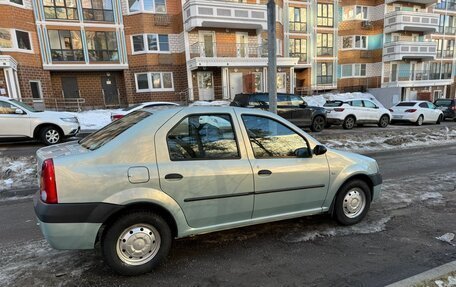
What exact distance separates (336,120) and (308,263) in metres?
13.1

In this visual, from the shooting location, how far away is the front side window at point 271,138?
353 cm

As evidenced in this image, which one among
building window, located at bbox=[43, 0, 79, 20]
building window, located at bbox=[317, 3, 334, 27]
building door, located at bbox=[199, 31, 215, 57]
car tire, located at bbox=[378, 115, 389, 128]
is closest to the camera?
car tire, located at bbox=[378, 115, 389, 128]

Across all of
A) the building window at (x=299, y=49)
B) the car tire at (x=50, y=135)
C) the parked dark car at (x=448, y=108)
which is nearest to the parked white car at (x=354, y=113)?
the parked dark car at (x=448, y=108)

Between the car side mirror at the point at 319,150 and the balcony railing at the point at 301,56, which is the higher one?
the balcony railing at the point at 301,56

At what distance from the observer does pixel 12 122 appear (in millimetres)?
9508

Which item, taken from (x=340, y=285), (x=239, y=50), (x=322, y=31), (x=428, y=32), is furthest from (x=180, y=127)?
(x=428, y=32)

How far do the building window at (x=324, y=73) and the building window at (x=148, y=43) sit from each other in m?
16.8

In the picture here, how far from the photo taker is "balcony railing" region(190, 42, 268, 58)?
904 inches

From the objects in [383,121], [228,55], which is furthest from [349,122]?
[228,55]

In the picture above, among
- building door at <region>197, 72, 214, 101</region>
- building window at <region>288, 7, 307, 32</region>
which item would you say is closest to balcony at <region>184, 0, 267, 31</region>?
building door at <region>197, 72, 214, 101</region>

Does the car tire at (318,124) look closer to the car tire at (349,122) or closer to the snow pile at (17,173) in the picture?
the car tire at (349,122)

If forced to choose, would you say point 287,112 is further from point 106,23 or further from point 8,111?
point 106,23

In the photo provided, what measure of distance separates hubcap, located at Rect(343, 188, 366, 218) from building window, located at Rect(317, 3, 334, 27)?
100 ft

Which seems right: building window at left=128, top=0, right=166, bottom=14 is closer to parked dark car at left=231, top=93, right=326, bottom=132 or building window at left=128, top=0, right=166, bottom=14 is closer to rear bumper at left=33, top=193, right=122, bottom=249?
parked dark car at left=231, top=93, right=326, bottom=132
